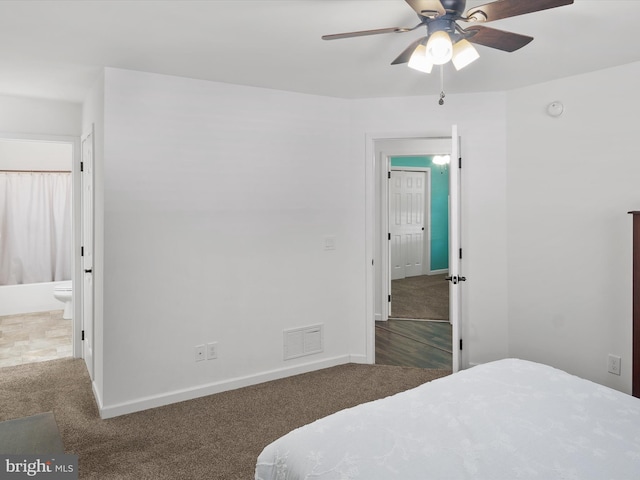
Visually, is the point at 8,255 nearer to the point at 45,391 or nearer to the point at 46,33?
the point at 45,391

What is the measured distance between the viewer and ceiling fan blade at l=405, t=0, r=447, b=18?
1.64 meters

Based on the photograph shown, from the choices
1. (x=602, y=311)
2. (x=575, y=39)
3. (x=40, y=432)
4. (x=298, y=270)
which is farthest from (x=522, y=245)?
(x=40, y=432)

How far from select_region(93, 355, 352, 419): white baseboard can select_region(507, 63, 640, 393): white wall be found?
1604mm

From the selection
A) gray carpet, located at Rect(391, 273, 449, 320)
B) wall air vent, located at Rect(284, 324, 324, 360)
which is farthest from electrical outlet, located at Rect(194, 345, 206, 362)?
gray carpet, located at Rect(391, 273, 449, 320)

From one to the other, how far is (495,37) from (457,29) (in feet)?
0.61

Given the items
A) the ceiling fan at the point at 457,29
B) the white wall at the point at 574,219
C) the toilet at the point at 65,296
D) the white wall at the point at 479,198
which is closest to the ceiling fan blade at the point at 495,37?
the ceiling fan at the point at 457,29

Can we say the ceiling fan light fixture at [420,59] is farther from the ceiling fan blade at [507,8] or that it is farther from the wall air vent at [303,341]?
the wall air vent at [303,341]

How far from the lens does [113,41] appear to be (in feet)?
8.36

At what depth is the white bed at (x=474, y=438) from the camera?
1325mm

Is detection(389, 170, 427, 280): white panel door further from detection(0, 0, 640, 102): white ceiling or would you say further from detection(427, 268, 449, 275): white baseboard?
detection(0, 0, 640, 102): white ceiling

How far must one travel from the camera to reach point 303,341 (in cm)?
376

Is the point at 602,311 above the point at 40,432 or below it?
above

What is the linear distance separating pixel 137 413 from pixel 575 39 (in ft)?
11.9

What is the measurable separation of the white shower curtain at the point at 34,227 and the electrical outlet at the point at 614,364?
6.30 m
